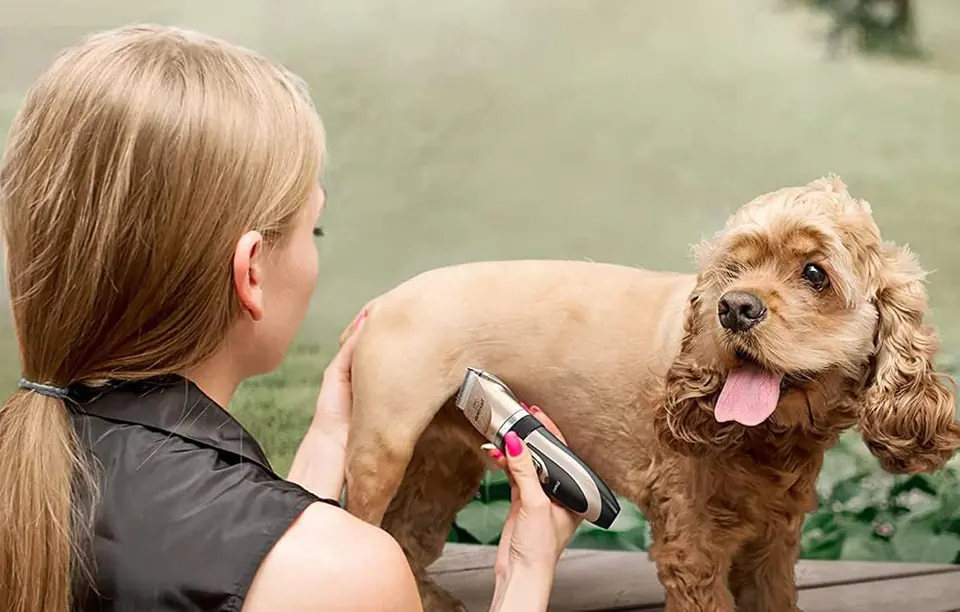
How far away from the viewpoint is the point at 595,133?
6.70 ft

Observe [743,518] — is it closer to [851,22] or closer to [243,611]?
[243,611]

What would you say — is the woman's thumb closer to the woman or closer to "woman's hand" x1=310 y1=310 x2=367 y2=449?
the woman

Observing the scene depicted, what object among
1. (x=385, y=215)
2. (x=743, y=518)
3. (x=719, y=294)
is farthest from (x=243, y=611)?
(x=385, y=215)

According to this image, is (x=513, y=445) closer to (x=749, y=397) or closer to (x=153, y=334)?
(x=749, y=397)

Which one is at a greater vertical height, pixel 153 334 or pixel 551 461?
pixel 153 334

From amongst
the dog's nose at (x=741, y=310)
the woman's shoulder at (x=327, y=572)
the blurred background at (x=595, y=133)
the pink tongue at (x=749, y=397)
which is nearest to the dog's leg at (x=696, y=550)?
the pink tongue at (x=749, y=397)

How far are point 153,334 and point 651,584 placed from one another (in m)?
1.29

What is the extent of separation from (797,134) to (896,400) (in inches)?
38.2

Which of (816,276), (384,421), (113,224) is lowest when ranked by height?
(384,421)

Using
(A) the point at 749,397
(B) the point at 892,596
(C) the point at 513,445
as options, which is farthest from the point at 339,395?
(B) the point at 892,596

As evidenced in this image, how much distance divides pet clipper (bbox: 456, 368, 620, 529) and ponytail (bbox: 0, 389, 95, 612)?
48cm

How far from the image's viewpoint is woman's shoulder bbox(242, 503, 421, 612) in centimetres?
69

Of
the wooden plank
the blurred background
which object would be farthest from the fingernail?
the blurred background

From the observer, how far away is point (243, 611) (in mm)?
709
